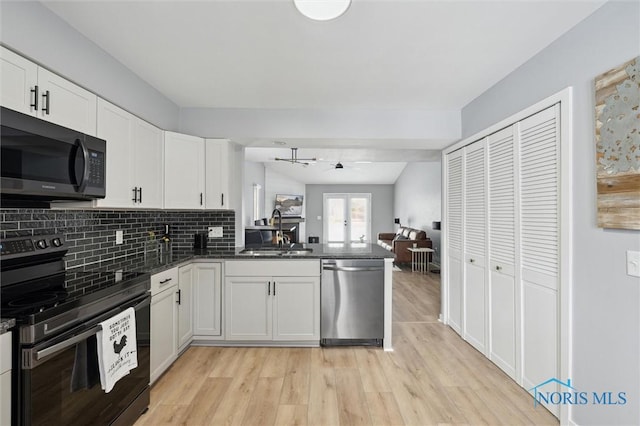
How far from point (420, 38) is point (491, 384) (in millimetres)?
2592

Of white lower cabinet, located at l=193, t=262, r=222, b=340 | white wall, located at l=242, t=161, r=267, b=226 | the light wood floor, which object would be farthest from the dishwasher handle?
white wall, located at l=242, t=161, r=267, b=226

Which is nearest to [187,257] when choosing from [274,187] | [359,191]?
[274,187]

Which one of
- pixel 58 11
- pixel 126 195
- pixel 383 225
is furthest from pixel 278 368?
pixel 383 225

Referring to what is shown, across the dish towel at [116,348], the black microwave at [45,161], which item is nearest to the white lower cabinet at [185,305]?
the dish towel at [116,348]

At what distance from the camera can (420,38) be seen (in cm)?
198

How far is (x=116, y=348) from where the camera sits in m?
1.65

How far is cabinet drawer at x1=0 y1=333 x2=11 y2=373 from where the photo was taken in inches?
46.6

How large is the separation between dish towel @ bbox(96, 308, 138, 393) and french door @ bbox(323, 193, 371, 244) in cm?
974

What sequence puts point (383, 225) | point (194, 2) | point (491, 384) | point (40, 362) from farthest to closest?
1. point (383, 225)
2. point (491, 384)
3. point (194, 2)
4. point (40, 362)

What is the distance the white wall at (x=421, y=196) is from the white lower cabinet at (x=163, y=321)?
5632 millimetres

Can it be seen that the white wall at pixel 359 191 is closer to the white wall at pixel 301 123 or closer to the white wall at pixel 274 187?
the white wall at pixel 274 187

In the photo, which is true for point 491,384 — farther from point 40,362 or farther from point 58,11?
point 58,11

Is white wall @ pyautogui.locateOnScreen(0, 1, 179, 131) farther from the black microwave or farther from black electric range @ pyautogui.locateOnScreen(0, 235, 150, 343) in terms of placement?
black electric range @ pyautogui.locateOnScreen(0, 235, 150, 343)

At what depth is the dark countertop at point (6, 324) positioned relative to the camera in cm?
119
